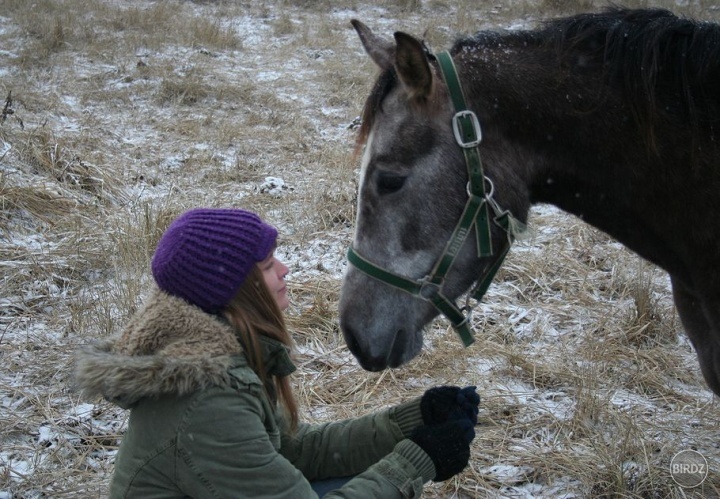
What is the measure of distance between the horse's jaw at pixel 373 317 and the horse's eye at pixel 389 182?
26 centimetres

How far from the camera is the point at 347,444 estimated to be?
1986 mm

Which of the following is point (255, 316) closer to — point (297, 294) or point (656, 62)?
point (656, 62)

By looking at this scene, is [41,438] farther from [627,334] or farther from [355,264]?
[627,334]

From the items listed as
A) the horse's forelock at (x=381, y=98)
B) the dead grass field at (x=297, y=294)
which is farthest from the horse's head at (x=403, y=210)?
the dead grass field at (x=297, y=294)

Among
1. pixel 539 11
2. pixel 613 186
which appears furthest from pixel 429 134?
pixel 539 11

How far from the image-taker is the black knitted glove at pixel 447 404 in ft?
6.00

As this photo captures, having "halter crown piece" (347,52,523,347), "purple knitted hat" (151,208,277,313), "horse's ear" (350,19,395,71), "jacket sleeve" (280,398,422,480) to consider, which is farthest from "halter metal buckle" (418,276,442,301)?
"horse's ear" (350,19,395,71)

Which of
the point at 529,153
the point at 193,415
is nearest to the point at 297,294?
the point at 529,153

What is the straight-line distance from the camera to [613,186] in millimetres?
1801

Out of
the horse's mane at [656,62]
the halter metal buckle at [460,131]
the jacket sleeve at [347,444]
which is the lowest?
the jacket sleeve at [347,444]

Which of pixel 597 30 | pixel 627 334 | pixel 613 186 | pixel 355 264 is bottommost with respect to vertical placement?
pixel 627 334

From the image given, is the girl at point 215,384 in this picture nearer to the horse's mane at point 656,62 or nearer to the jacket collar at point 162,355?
the jacket collar at point 162,355

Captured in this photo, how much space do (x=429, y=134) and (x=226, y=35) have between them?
331 inches

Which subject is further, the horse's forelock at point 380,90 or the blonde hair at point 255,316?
the horse's forelock at point 380,90
